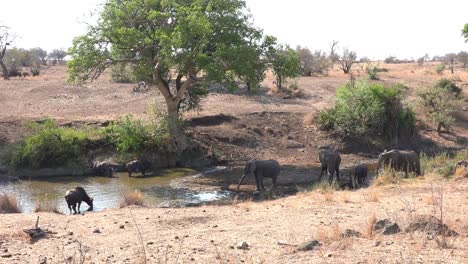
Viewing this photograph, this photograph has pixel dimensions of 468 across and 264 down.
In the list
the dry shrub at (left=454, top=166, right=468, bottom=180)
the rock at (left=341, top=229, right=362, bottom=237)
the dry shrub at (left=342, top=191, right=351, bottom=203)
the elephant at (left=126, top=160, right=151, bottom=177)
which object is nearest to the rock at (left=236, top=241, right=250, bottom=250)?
the rock at (left=341, top=229, right=362, bottom=237)

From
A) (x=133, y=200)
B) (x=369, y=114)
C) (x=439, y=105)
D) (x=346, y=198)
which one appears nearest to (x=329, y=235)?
(x=346, y=198)

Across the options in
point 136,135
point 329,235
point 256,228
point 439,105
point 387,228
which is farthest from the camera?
point 439,105

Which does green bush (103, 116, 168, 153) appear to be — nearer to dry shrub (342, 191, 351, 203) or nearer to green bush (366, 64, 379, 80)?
dry shrub (342, 191, 351, 203)

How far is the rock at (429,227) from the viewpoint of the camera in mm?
9078

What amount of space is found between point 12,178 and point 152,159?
5.59 meters

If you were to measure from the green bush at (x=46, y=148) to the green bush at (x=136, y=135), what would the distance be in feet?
4.41

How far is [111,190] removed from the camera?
1917 cm

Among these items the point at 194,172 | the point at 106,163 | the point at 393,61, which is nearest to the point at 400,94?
the point at 194,172

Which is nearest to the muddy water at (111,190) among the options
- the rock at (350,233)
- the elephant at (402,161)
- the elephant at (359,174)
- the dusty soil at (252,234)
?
the dusty soil at (252,234)

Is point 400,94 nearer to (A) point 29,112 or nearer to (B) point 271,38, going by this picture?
(B) point 271,38

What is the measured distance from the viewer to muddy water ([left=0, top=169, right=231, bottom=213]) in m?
17.1

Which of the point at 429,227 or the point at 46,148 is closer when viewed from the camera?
the point at 429,227

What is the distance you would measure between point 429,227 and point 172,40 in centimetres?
1298

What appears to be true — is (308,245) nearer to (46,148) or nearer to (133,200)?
(133,200)
